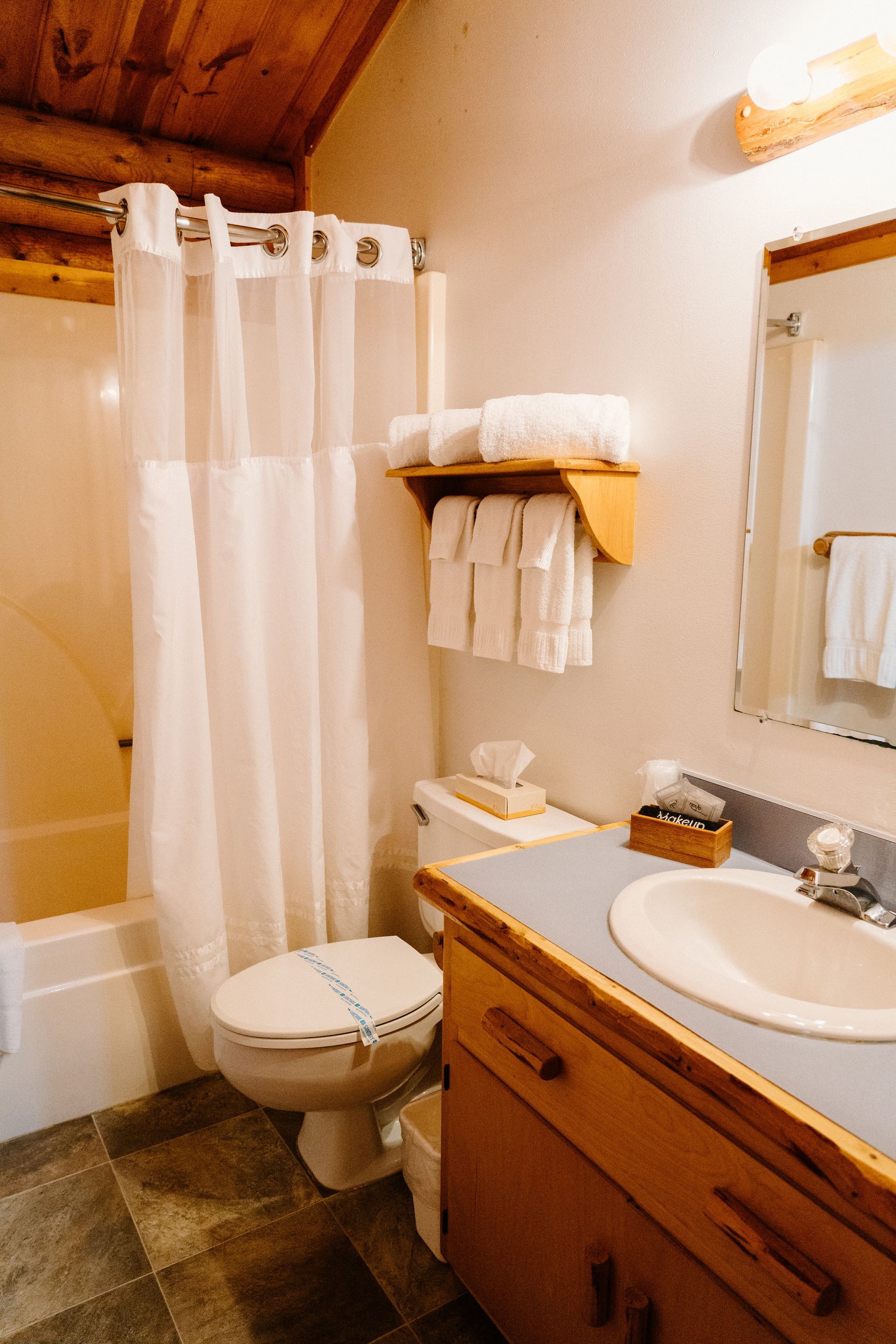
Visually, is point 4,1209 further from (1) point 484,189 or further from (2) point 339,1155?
(1) point 484,189

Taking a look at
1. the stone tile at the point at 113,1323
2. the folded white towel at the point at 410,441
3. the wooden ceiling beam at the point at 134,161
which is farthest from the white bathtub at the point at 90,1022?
the wooden ceiling beam at the point at 134,161

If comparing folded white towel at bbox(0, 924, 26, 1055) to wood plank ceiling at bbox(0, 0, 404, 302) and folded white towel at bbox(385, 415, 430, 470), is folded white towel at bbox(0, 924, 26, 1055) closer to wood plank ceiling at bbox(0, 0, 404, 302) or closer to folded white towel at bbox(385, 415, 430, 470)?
folded white towel at bbox(385, 415, 430, 470)

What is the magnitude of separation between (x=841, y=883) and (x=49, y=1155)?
1.69 meters

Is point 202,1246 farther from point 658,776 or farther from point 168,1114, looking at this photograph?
point 658,776

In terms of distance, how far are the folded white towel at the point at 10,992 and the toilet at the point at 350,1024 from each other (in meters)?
0.43

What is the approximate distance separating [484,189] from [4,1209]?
228cm

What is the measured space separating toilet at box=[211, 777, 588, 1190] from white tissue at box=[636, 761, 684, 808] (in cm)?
24

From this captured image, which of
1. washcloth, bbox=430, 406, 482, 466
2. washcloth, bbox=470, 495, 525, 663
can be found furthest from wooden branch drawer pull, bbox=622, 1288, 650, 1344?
washcloth, bbox=430, 406, 482, 466

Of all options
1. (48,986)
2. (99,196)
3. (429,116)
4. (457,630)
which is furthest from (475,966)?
(429,116)

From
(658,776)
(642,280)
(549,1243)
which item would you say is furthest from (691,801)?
(642,280)

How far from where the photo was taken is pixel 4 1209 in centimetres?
164

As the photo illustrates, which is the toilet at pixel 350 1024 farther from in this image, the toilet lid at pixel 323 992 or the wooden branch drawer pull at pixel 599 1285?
the wooden branch drawer pull at pixel 599 1285

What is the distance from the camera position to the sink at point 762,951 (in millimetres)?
847

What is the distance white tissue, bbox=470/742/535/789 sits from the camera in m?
1.65
